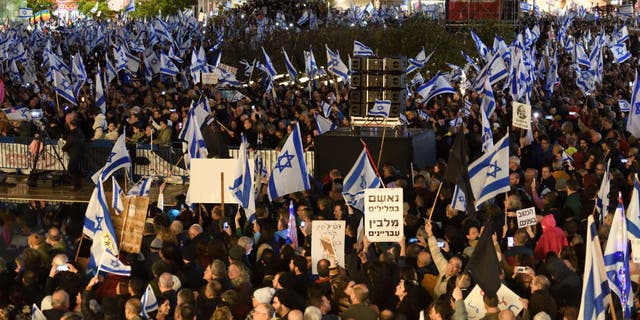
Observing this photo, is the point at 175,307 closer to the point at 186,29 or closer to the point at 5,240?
the point at 5,240

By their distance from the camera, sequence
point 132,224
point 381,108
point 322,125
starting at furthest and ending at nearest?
point 381,108 → point 322,125 → point 132,224

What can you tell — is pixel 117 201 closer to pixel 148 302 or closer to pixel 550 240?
pixel 148 302

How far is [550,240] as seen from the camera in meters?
12.3

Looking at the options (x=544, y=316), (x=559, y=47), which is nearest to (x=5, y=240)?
(x=544, y=316)

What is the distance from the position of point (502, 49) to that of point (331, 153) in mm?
10856

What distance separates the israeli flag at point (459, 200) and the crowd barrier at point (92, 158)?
943 centimetres

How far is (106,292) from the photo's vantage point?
11438mm

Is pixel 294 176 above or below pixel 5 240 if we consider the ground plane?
above

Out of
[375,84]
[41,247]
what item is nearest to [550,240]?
[41,247]

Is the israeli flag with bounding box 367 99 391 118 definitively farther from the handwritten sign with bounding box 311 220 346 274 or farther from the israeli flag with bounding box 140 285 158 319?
the israeli flag with bounding box 140 285 158 319

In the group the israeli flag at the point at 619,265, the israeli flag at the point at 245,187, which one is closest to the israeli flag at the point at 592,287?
the israeli flag at the point at 619,265

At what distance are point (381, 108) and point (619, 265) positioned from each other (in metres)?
12.5

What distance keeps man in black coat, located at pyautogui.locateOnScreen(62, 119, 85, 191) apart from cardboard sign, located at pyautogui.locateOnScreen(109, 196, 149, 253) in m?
9.51

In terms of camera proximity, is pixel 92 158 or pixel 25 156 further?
pixel 25 156
